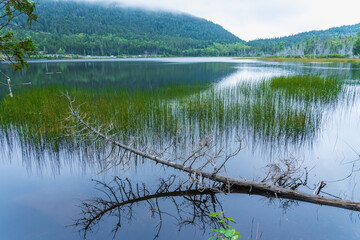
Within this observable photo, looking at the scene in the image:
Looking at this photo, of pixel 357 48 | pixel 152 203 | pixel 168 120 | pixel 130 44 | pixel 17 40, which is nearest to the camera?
pixel 17 40

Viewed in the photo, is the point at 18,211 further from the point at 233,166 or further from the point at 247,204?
the point at 233,166

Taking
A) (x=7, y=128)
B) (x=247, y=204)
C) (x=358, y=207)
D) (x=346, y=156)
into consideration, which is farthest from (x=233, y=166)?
(x=7, y=128)

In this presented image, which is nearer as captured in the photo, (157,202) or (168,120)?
(157,202)

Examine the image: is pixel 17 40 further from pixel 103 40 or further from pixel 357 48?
pixel 103 40

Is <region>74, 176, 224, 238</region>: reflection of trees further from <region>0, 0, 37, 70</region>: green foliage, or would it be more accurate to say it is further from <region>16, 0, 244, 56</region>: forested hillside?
<region>16, 0, 244, 56</region>: forested hillside

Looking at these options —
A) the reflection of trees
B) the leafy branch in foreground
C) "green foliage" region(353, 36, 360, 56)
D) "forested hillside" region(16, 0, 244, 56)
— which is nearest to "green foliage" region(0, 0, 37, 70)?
the leafy branch in foreground

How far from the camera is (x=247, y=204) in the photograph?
12.5 ft

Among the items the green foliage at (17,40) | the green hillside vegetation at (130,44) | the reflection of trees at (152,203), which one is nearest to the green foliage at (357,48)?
the green hillside vegetation at (130,44)

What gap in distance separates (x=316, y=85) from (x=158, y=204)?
467 inches

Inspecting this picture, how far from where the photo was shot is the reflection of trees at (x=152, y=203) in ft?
11.7

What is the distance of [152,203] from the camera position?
396 cm

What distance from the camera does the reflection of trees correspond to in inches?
140

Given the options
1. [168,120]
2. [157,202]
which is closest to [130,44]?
[168,120]

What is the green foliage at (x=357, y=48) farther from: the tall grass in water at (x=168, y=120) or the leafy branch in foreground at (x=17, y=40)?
the leafy branch in foreground at (x=17, y=40)
